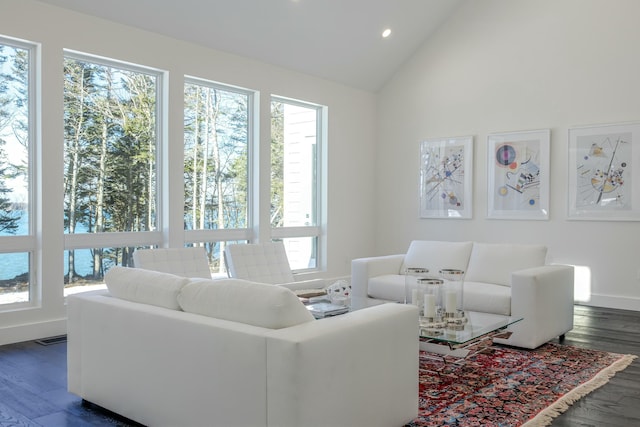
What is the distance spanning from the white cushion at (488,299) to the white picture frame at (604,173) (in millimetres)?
2393

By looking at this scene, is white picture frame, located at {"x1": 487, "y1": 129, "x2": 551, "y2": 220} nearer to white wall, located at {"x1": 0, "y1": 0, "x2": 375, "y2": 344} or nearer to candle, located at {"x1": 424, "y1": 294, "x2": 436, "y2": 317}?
white wall, located at {"x1": 0, "y1": 0, "x2": 375, "y2": 344}

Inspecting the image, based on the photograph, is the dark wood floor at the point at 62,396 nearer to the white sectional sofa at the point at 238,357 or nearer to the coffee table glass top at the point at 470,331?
the white sectional sofa at the point at 238,357

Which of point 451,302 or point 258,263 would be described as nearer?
point 451,302

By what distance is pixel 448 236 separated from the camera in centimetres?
754

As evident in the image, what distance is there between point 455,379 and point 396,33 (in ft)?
16.9

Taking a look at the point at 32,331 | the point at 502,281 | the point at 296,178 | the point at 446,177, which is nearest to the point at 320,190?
→ the point at 296,178

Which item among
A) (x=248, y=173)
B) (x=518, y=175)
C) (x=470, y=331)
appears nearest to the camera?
(x=470, y=331)

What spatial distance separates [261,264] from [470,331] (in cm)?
286

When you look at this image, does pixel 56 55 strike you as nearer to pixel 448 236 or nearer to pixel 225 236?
pixel 225 236

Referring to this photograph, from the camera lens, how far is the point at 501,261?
16.2 feet

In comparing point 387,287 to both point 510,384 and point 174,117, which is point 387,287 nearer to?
point 510,384

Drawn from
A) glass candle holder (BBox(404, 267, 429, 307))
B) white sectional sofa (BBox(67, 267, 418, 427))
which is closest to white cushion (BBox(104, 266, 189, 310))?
white sectional sofa (BBox(67, 267, 418, 427))

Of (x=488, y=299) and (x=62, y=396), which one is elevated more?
(x=488, y=299)

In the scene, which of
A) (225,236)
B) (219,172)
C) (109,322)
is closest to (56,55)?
(219,172)
